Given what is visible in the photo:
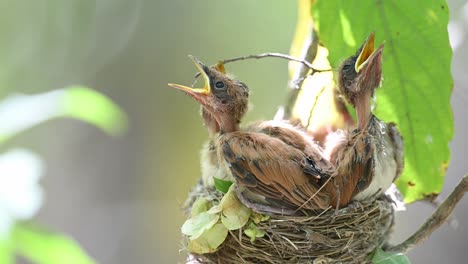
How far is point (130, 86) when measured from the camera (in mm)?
4910

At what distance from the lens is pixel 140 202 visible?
454 cm

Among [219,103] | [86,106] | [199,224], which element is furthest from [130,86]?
[199,224]

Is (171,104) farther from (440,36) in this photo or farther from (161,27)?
(440,36)

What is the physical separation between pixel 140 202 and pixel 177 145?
453mm

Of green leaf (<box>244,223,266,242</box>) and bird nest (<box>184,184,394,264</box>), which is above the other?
green leaf (<box>244,223,266,242</box>)

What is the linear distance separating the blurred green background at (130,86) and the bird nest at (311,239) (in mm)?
2618

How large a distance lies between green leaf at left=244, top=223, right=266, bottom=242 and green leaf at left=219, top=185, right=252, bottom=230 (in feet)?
0.06

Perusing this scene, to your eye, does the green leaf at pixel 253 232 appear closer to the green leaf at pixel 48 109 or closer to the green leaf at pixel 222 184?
the green leaf at pixel 222 184

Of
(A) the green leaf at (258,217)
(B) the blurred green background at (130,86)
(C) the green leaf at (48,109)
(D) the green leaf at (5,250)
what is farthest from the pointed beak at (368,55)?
(B) the blurred green background at (130,86)

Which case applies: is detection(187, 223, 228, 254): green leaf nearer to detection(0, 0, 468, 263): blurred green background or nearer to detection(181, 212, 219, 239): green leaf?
detection(181, 212, 219, 239): green leaf

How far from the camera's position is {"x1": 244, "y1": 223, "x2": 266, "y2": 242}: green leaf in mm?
1317

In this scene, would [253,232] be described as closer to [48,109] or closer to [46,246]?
[46,246]

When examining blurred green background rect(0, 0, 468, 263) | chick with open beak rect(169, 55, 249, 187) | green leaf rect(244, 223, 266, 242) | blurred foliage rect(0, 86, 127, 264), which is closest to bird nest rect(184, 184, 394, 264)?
green leaf rect(244, 223, 266, 242)

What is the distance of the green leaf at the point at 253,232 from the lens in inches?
51.9
